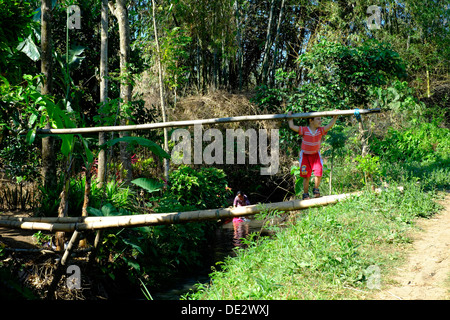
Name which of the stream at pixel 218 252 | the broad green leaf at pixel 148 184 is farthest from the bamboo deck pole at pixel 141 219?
the stream at pixel 218 252

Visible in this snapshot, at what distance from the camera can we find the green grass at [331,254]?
10.6ft

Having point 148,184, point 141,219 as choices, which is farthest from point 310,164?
point 141,219

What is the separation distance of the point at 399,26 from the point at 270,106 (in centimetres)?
949

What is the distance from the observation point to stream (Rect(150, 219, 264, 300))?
587cm

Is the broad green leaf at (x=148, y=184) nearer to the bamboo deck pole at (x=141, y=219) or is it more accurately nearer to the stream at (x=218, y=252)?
the bamboo deck pole at (x=141, y=219)

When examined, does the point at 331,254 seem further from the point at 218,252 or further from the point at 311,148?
the point at 218,252

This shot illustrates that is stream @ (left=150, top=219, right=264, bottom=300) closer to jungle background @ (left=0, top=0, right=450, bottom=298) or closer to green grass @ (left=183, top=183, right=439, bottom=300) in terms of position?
jungle background @ (left=0, top=0, right=450, bottom=298)

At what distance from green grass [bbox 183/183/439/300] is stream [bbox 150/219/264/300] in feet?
3.99

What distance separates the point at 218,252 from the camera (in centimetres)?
789

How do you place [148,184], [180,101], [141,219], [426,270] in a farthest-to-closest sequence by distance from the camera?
1. [180,101]
2. [148,184]
3. [141,219]
4. [426,270]

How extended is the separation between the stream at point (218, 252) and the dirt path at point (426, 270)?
2391 mm

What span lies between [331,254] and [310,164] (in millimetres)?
2084

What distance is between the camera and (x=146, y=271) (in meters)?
6.09

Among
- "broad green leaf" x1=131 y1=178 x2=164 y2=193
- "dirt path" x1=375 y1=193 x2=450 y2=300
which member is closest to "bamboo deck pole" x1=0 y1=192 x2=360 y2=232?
"broad green leaf" x1=131 y1=178 x2=164 y2=193
